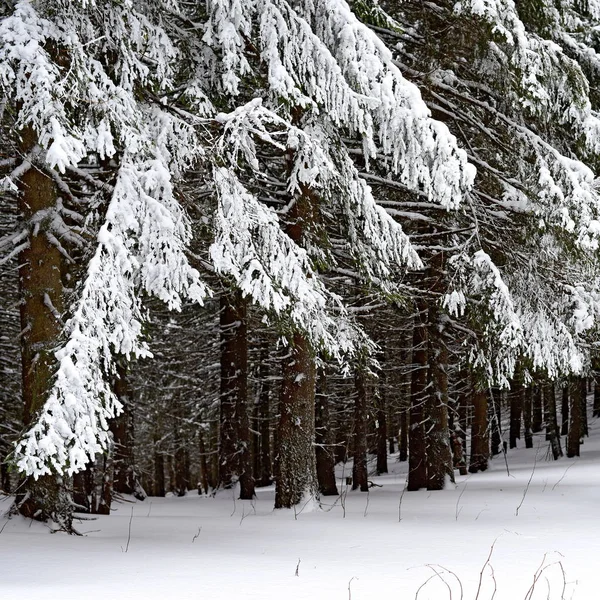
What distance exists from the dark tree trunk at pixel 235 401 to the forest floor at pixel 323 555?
217 inches

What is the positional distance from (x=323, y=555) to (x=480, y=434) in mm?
13125

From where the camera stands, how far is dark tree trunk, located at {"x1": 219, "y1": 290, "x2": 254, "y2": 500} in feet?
48.6

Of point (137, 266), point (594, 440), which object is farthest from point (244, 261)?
point (594, 440)

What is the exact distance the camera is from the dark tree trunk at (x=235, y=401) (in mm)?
14812

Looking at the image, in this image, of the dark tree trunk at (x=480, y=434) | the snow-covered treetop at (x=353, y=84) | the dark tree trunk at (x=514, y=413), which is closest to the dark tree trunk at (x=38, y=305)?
the snow-covered treetop at (x=353, y=84)

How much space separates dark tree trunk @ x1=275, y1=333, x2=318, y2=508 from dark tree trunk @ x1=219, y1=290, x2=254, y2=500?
519cm

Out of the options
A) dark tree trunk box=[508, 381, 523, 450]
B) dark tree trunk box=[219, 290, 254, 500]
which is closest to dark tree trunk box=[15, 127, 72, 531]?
dark tree trunk box=[219, 290, 254, 500]

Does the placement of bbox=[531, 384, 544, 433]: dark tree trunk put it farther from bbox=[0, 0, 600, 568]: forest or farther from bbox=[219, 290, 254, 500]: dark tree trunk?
bbox=[0, 0, 600, 568]: forest

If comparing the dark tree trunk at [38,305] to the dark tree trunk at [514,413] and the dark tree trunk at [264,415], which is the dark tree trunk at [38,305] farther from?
the dark tree trunk at [514,413]

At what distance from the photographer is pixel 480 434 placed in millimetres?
18125

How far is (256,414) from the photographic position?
22156 millimetres

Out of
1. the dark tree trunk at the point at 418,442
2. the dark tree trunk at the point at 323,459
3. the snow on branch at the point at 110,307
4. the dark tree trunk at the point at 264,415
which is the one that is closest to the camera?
the snow on branch at the point at 110,307

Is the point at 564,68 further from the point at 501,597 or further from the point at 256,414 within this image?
the point at 256,414

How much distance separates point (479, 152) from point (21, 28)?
795cm
